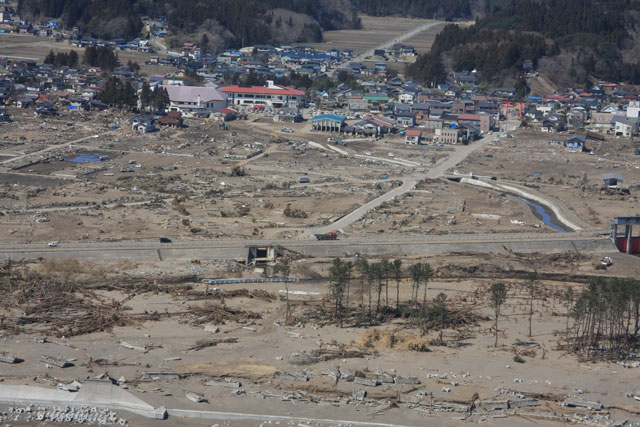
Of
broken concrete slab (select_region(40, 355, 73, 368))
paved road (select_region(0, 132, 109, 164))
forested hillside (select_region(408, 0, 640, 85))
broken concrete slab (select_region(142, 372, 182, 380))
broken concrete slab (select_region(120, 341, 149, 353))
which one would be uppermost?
forested hillside (select_region(408, 0, 640, 85))

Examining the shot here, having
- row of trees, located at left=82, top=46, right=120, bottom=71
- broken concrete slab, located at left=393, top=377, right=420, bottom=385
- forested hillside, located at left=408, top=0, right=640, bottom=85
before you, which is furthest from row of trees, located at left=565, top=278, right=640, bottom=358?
row of trees, located at left=82, top=46, right=120, bottom=71

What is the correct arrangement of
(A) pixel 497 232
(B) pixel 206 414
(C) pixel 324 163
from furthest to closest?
(C) pixel 324 163 < (A) pixel 497 232 < (B) pixel 206 414

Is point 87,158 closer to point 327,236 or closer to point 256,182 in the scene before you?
point 256,182

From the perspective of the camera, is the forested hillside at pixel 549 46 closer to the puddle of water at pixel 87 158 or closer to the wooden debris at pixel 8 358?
the puddle of water at pixel 87 158

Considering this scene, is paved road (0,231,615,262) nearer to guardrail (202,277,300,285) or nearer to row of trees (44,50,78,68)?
guardrail (202,277,300,285)

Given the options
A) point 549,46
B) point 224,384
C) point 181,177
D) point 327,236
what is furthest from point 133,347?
point 549,46

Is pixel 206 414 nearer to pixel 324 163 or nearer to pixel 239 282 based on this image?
pixel 239 282

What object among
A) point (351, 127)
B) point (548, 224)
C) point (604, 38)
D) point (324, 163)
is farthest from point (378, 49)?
point (548, 224)
